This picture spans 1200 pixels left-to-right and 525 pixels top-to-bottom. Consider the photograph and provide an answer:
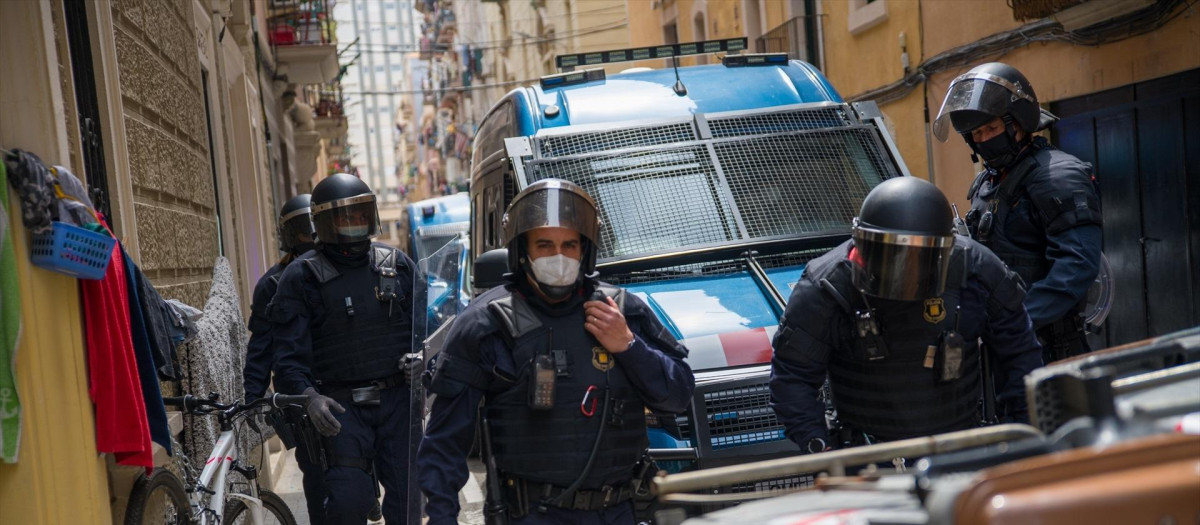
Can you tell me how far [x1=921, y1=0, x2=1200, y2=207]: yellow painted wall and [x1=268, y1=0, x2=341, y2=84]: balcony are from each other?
11.4 m

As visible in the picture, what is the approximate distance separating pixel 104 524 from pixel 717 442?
7.14 ft

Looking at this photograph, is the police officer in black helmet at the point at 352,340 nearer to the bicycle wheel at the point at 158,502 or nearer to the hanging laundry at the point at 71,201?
the bicycle wheel at the point at 158,502

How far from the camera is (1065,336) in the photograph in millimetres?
4875

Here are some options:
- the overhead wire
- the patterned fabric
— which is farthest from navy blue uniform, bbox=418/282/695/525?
the overhead wire

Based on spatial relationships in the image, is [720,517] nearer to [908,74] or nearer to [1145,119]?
[1145,119]

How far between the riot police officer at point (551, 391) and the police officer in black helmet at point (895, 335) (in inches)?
17.0

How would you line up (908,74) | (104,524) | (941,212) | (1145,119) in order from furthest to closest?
(908,74) → (1145,119) → (104,524) → (941,212)

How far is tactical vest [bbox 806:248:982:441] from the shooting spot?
3859 mm

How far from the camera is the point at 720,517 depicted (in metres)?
2.03

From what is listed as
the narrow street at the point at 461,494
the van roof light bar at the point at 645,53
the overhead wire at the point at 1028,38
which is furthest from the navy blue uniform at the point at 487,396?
the overhead wire at the point at 1028,38

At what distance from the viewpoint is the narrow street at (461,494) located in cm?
782

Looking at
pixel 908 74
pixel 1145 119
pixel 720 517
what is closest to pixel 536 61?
pixel 908 74

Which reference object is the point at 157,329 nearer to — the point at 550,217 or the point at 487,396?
the point at 487,396

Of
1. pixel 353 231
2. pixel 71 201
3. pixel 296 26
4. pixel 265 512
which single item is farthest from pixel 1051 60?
pixel 296 26
